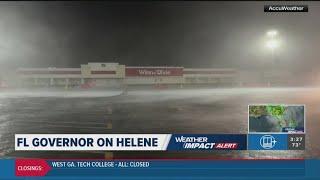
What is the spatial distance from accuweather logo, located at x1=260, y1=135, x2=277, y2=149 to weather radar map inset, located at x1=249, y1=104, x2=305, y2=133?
0.40 feet

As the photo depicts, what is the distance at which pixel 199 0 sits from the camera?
6.71m

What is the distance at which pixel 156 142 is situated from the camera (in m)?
6.31

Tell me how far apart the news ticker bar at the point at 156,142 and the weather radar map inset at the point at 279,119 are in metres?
0.11

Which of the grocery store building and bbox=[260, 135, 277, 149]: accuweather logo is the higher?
the grocery store building

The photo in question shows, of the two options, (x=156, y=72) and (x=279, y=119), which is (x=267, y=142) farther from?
(x=156, y=72)

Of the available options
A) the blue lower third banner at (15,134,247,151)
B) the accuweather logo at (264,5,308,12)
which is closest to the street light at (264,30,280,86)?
the accuweather logo at (264,5,308,12)

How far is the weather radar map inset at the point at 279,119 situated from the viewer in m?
6.45

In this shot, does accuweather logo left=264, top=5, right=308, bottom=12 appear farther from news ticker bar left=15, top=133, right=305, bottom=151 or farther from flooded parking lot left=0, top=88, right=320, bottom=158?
news ticker bar left=15, top=133, right=305, bottom=151

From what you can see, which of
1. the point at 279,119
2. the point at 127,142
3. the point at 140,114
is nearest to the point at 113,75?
the point at 140,114

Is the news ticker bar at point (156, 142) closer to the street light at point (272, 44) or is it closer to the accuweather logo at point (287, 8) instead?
the street light at point (272, 44)

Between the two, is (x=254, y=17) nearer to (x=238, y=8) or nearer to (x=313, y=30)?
(x=238, y=8)

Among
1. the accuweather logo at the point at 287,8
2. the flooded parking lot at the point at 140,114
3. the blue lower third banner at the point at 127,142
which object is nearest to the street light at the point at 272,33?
the accuweather logo at the point at 287,8

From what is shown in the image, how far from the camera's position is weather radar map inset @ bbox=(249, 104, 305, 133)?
21.1 ft

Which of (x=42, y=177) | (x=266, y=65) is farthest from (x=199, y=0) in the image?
(x=42, y=177)
